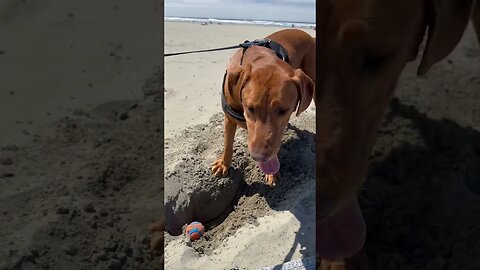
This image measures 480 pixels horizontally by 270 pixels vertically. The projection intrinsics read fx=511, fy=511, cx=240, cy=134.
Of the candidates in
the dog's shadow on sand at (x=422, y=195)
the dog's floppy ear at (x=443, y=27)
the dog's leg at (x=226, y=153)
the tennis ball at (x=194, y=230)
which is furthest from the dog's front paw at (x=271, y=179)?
the dog's floppy ear at (x=443, y=27)

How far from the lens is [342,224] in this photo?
2.32 ft

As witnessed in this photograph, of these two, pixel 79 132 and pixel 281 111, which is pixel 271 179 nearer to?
pixel 281 111

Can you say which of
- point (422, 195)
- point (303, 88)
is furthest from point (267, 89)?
point (422, 195)

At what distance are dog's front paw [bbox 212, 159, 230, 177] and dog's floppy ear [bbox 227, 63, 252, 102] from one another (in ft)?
0.94

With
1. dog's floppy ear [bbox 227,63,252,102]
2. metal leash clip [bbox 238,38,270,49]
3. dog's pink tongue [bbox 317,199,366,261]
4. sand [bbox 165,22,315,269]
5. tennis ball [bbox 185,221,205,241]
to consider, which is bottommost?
tennis ball [bbox 185,221,205,241]

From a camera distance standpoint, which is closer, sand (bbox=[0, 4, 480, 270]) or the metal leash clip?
sand (bbox=[0, 4, 480, 270])

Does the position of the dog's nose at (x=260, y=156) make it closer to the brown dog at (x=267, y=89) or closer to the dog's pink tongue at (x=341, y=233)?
the brown dog at (x=267, y=89)

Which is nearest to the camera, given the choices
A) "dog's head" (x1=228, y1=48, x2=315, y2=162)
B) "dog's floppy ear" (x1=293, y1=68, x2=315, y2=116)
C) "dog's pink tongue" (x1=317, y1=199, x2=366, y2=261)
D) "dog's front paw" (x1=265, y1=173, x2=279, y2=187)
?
"dog's pink tongue" (x1=317, y1=199, x2=366, y2=261)

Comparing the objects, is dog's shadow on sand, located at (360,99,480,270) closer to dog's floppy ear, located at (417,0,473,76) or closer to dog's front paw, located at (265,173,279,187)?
dog's floppy ear, located at (417,0,473,76)

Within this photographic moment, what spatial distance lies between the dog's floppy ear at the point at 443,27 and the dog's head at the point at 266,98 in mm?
607

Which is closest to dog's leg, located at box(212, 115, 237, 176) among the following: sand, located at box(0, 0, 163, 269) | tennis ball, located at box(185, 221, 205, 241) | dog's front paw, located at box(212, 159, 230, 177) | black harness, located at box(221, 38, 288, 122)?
dog's front paw, located at box(212, 159, 230, 177)

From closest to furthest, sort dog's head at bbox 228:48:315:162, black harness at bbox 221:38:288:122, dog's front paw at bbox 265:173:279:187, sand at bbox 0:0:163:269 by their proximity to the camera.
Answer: sand at bbox 0:0:163:269, dog's head at bbox 228:48:315:162, black harness at bbox 221:38:288:122, dog's front paw at bbox 265:173:279:187

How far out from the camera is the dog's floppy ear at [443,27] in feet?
2.00

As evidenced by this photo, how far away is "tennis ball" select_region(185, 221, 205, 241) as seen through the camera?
1.38m
